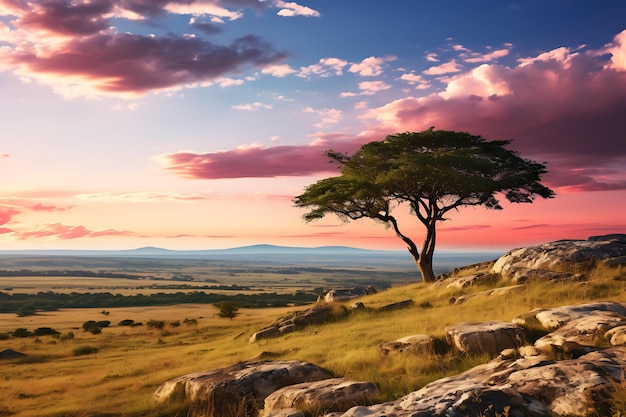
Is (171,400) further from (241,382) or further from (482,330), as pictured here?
(482,330)

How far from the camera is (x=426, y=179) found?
3547cm

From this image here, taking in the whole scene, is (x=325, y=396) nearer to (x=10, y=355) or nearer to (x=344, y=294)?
(x=344, y=294)

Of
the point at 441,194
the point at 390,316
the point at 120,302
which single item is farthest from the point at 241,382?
the point at 120,302

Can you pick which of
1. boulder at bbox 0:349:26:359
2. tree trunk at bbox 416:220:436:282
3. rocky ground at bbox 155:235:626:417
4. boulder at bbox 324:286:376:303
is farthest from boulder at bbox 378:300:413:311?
boulder at bbox 0:349:26:359

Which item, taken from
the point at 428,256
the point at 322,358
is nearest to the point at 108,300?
the point at 428,256

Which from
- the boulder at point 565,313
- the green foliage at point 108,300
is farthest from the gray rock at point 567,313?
the green foliage at point 108,300

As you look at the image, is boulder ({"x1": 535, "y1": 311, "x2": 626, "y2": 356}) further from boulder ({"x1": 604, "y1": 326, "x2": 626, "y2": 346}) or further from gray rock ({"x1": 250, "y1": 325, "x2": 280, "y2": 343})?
gray rock ({"x1": 250, "y1": 325, "x2": 280, "y2": 343})

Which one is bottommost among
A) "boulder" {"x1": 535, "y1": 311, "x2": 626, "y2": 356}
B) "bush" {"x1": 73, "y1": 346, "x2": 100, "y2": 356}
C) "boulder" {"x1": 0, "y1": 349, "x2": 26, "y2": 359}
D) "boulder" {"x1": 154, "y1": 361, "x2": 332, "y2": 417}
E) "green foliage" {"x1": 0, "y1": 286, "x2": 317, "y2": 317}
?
"green foliage" {"x1": 0, "y1": 286, "x2": 317, "y2": 317}

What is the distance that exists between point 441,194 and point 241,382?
94.1 ft

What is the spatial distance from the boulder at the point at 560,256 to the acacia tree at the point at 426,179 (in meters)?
7.19

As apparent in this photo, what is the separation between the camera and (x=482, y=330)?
13.3m

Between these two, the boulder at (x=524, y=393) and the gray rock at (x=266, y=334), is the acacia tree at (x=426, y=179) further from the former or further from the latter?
the boulder at (x=524, y=393)

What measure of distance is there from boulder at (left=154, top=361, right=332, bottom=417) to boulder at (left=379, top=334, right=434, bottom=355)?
267cm

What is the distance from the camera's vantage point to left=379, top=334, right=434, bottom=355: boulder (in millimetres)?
13635
